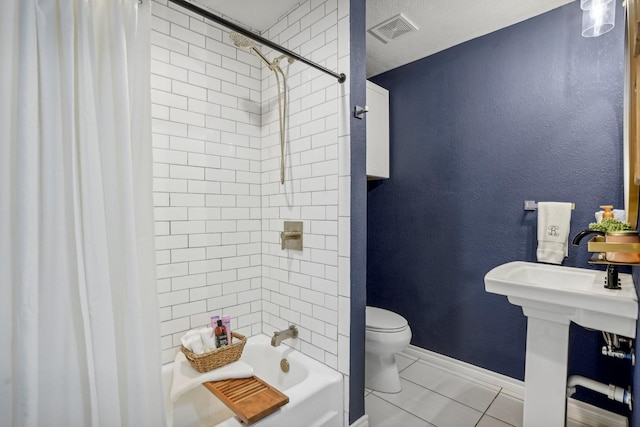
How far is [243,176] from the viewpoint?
2.06m

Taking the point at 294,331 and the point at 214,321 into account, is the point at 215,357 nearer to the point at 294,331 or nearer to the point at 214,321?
the point at 214,321

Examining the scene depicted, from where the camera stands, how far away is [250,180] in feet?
6.89

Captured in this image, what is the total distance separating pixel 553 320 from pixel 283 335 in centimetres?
140

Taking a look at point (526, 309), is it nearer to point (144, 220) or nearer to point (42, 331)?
point (144, 220)

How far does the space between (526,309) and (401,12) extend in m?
1.94

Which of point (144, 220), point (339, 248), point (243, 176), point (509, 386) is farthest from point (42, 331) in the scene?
point (509, 386)

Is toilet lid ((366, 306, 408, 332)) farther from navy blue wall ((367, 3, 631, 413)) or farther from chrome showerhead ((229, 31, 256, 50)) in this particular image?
chrome showerhead ((229, 31, 256, 50))

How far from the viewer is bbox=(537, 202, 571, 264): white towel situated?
5.99ft

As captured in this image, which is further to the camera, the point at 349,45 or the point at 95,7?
the point at 349,45

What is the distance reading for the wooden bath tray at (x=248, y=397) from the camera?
1.27 meters

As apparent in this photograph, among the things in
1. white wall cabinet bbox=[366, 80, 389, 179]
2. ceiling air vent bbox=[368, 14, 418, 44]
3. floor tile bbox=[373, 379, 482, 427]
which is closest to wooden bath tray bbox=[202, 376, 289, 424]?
floor tile bbox=[373, 379, 482, 427]

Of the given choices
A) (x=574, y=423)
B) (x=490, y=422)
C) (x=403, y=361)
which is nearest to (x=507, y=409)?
(x=490, y=422)

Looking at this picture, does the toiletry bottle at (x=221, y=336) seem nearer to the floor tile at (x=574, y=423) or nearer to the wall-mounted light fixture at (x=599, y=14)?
the floor tile at (x=574, y=423)

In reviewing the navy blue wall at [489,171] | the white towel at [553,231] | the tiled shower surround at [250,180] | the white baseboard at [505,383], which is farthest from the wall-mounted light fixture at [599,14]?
the white baseboard at [505,383]
